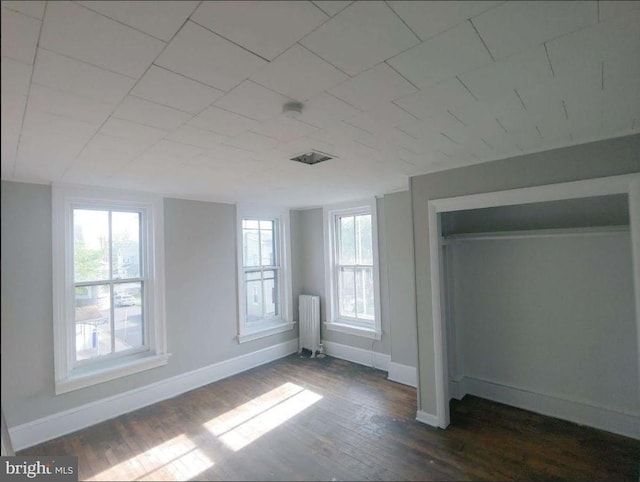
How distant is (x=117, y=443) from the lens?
2568mm

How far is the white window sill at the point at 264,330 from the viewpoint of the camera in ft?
13.9

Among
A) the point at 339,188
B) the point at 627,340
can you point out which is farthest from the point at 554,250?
the point at 339,188

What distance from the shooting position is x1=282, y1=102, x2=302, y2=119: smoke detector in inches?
57.3

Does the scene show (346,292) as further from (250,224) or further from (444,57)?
(444,57)

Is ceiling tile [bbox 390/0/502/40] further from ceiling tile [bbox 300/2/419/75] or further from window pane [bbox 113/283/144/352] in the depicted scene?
window pane [bbox 113/283/144/352]

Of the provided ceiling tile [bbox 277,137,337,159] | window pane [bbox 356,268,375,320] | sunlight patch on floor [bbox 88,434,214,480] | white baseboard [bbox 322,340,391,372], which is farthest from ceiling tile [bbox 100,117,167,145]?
white baseboard [bbox 322,340,391,372]

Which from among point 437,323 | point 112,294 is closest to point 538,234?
point 437,323

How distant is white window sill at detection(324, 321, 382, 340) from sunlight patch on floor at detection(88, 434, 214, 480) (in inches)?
96.1

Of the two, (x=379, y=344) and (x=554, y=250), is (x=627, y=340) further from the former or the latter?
(x=379, y=344)

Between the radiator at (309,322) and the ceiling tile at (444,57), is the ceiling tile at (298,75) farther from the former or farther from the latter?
the radiator at (309,322)

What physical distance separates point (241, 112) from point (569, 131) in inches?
80.7

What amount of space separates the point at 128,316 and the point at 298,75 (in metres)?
3.24

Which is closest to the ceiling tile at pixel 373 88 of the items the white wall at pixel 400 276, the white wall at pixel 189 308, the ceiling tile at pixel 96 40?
the ceiling tile at pixel 96 40

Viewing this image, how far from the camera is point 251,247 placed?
4598 mm
